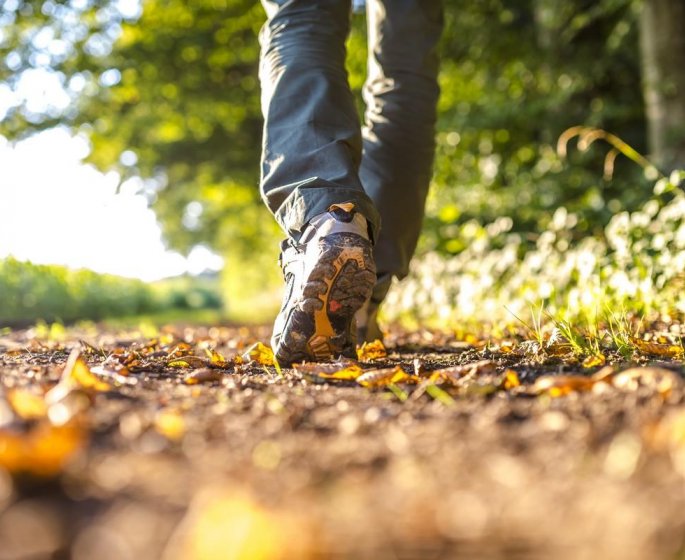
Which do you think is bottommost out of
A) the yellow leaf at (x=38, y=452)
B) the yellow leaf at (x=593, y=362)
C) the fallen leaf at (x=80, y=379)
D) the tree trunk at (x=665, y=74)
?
the yellow leaf at (x=593, y=362)

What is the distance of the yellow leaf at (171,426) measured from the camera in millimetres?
973

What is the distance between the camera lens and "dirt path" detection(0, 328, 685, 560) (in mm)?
654

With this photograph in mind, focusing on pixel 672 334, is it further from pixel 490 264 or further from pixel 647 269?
pixel 490 264

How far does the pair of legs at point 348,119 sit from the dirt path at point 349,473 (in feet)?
2.31

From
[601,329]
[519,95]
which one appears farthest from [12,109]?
[601,329]

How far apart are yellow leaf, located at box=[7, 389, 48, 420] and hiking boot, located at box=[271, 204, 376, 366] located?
0.75 meters

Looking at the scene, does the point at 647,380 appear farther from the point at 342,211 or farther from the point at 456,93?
the point at 456,93

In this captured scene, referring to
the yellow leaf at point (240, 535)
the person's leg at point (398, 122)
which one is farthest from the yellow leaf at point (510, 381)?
the person's leg at point (398, 122)

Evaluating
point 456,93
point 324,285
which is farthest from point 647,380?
point 456,93

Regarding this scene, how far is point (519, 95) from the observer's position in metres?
6.70

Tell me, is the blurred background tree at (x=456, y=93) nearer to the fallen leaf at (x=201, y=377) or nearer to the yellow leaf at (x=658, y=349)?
the yellow leaf at (x=658, y=349)

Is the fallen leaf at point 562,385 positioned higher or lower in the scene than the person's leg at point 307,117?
lower

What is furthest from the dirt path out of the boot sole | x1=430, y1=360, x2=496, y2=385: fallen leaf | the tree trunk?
the tree trunk

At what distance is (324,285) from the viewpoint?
1707 mm
